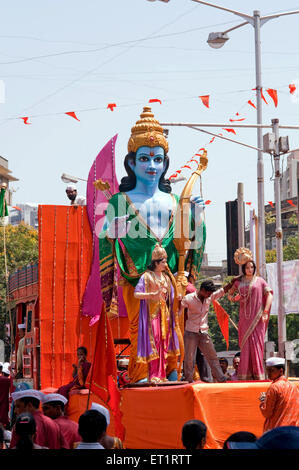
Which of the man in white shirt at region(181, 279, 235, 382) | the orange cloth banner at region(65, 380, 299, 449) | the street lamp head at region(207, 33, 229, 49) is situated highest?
the street lamp head at region(207, 33, 229, 49)

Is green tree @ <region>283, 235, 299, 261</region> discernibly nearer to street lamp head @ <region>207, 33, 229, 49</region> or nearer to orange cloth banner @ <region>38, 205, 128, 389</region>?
street lamp head @ <region>207, 33, 229, 49</region>

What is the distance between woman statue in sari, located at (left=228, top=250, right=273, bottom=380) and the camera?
12156 mm

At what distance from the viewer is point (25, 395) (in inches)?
280

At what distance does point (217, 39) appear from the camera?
18.9 m

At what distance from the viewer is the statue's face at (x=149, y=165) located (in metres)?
13.3

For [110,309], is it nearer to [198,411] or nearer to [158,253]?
[158,253]

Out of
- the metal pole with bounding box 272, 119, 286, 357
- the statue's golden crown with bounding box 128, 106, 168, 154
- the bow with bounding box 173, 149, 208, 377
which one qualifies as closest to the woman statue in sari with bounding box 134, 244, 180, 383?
the bow with bounding box 173, 149, 208, 377

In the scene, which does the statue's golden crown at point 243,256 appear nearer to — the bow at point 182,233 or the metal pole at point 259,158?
the bow at point 182,233

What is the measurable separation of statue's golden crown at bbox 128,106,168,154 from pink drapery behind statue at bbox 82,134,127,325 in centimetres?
236

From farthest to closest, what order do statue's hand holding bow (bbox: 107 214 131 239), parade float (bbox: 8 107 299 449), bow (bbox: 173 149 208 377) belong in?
statue's hand holding bow (bbox: 107 214 131 239) → bow (bbox: 173 149 208 377) → parade float (bbox: 8 107 299 449)

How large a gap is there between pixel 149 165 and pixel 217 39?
6.59 m

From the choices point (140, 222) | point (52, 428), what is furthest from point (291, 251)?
point (52, 428)

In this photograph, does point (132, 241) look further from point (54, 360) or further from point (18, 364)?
point (18, 364)
